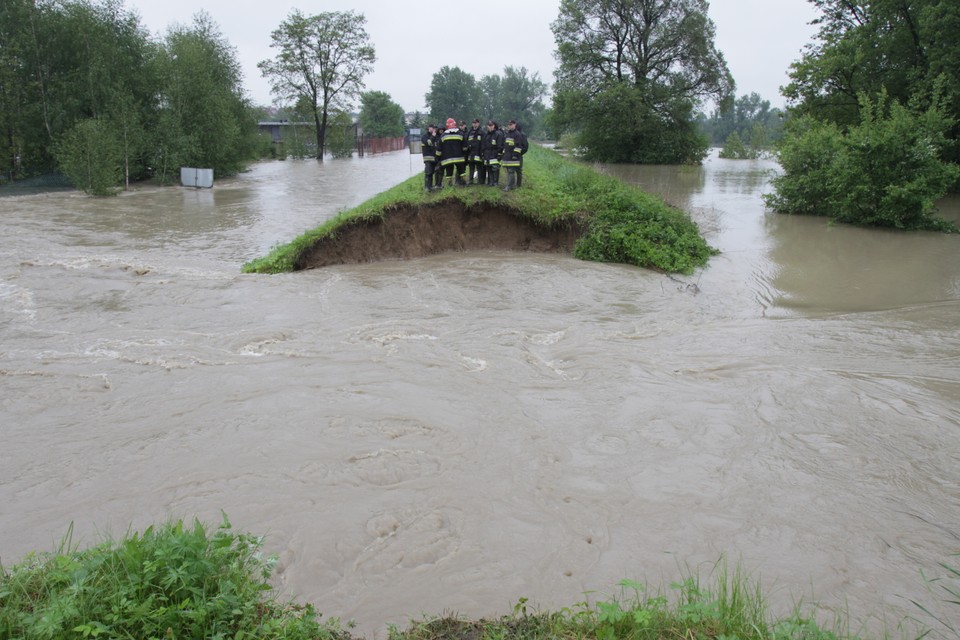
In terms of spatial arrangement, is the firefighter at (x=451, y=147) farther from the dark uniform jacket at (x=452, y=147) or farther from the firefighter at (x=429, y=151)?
the firefighter at (x=429, y=151)

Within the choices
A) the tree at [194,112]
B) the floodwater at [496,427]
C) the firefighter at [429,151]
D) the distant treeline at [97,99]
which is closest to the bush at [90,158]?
the distant treeline at [97,99]

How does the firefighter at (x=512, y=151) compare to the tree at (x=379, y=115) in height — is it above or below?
below

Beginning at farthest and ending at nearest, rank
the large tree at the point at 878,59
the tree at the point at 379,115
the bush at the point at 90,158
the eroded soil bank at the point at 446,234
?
the tree at the point at 379,115 < the bush at the point at 90,158 < the large tree at the point at 878,59 < the eroded soil bank at the point at 446,234

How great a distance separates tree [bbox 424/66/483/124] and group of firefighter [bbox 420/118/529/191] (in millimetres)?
102451

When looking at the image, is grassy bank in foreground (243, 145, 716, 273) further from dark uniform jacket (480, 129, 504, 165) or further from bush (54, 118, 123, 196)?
bush (54, 118, 123, 196)

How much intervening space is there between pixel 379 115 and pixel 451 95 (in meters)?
27.6

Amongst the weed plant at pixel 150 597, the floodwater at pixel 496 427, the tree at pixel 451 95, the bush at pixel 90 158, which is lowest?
the floodwater at pixel 496 427

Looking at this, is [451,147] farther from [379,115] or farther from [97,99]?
[379,115]

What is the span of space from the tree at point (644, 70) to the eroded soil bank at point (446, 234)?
31.3 metres

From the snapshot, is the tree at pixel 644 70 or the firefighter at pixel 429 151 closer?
the firefighter at pixel 429 151

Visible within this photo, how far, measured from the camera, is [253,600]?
303 centimetres

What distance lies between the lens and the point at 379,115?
92625mm

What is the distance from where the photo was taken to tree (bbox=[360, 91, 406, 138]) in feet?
299

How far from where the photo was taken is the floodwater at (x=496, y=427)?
4160mm
